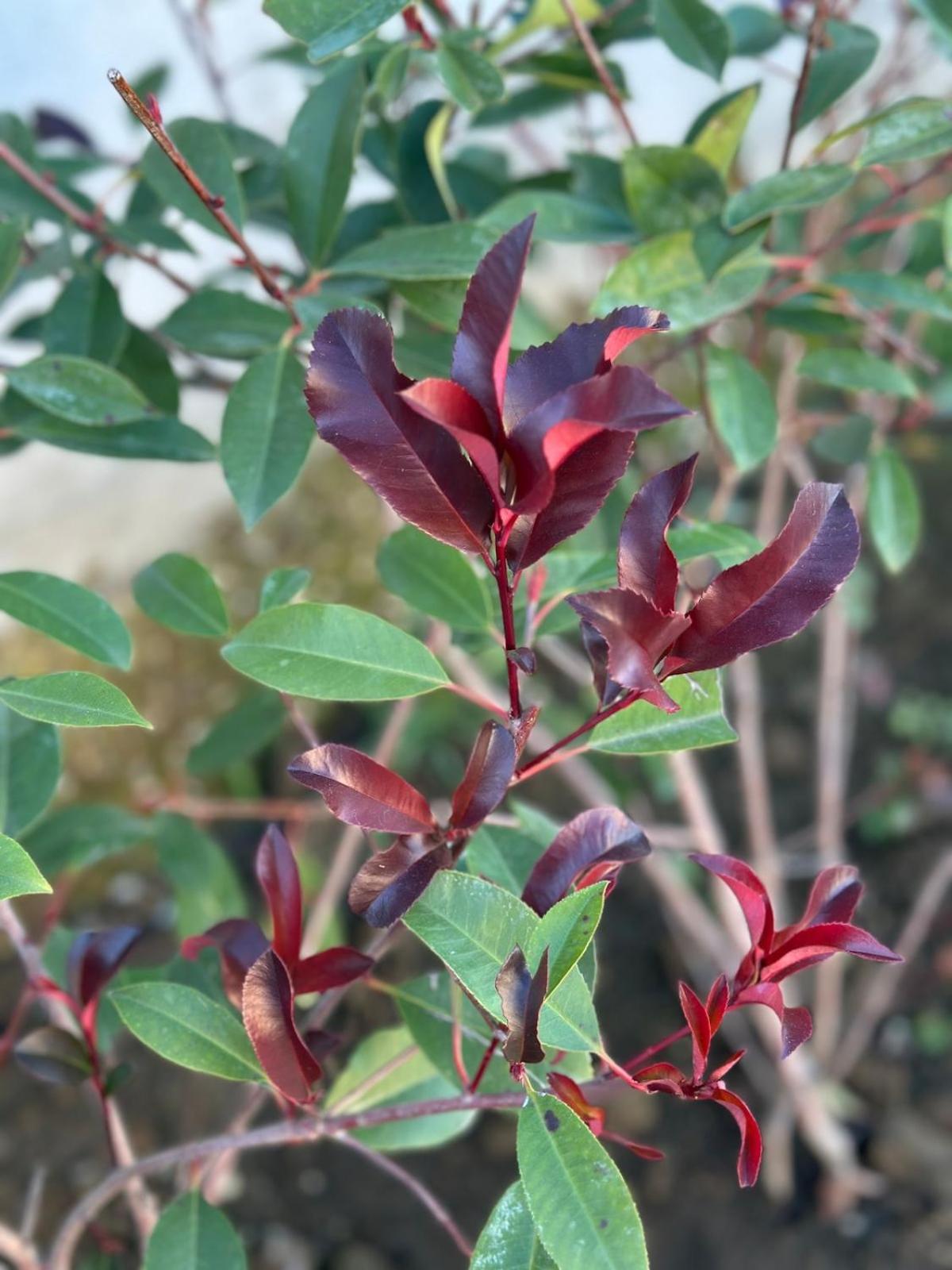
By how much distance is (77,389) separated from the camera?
0.63m

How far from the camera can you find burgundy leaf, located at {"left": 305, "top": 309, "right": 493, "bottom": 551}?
1.25 ft

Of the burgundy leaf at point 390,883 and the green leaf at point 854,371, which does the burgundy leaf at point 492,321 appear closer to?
the burgundy leaf at point 390,883

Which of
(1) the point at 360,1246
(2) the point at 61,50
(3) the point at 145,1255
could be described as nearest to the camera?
(3) the point at 145,1255

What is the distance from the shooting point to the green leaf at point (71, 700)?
Answer: 436 mm

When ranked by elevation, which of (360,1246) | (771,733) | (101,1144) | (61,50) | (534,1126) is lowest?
(771,733)

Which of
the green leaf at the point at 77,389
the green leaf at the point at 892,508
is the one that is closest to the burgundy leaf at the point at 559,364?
the green leaf at the point at 77,389

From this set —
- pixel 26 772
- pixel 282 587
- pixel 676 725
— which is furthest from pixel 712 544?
pixel 26 772

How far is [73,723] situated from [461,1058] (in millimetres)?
286

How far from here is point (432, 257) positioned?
0.61 m

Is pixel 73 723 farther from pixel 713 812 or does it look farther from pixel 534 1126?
pixel 713 812

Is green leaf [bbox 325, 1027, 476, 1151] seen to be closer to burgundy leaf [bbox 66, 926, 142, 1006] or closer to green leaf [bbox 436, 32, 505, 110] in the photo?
burgundy leaf [bbox 66, 926, 142, 1006]

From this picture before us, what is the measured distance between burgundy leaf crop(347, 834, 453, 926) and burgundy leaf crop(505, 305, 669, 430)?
0.18 m

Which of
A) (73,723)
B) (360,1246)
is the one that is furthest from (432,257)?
(360,1246)

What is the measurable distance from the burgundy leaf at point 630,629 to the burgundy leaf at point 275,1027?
0.18 meters
